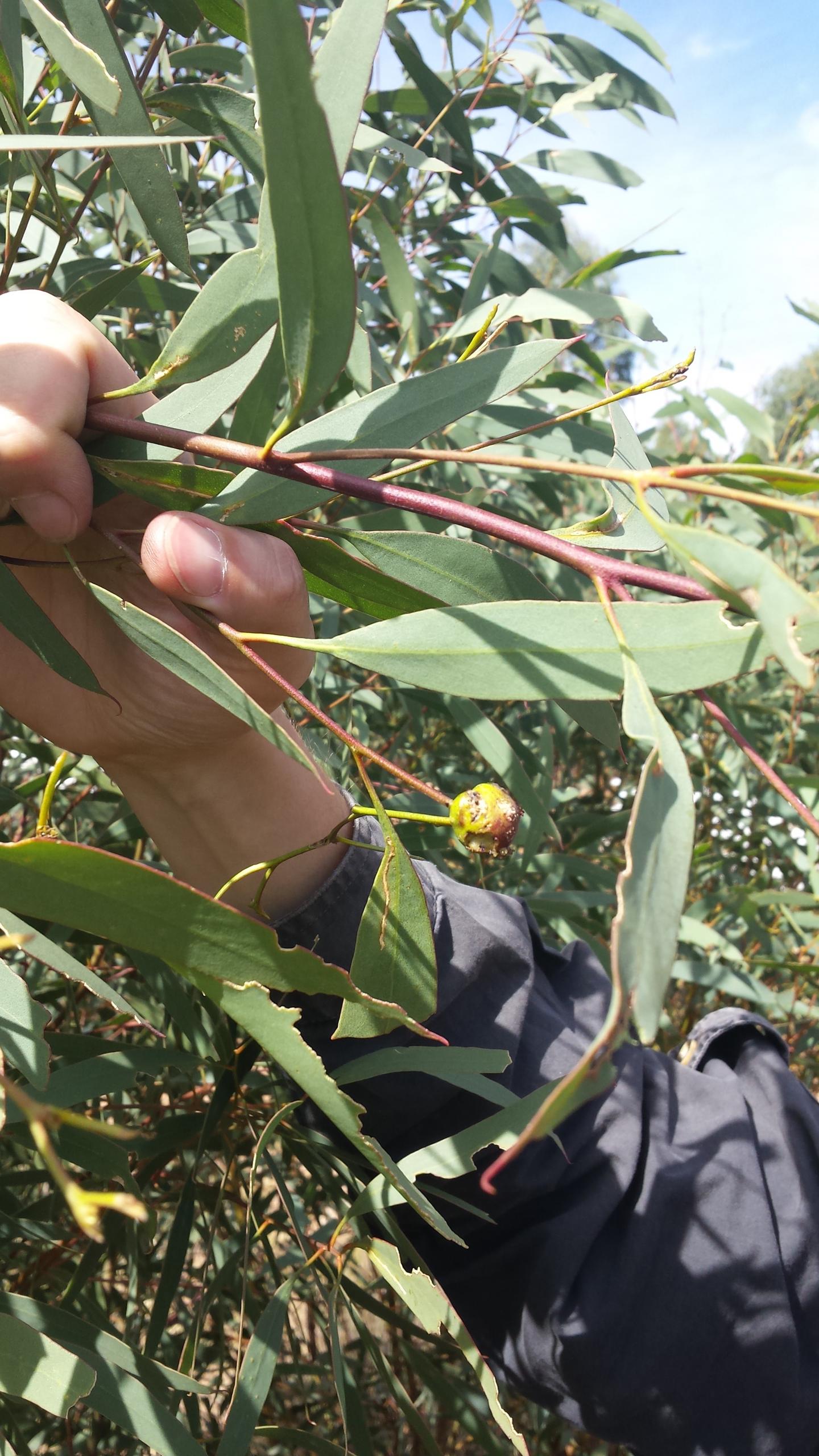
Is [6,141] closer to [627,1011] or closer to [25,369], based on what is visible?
[25,369]

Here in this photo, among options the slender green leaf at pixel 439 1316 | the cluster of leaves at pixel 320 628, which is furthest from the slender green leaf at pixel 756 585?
the slender green leaf at pixel 439 1316

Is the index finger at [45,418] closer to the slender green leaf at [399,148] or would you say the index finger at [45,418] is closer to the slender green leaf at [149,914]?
the slender green leaf at [149,914]

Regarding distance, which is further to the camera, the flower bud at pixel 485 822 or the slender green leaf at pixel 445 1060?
the slender green leaf at pixel 445 1060

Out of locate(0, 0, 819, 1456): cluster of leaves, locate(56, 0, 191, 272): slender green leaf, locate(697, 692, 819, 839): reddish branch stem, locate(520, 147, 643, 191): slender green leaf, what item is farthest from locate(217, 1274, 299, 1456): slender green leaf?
locate(520, 147, 643, 191): slender green leaf

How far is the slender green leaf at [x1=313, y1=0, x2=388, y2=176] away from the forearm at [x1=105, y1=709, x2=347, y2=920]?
41 centimetres

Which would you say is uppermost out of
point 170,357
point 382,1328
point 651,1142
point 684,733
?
point 170,357

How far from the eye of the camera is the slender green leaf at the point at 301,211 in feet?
0.89

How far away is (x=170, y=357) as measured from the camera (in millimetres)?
393

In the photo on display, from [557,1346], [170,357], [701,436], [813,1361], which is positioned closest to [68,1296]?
[557,1346]

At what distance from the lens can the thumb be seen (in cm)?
45

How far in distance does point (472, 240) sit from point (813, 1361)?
4.20ft

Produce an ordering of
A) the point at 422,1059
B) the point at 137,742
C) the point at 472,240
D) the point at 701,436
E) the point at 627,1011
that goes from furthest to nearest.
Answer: the point at 701,436, the point at 472,240, the point at 137,742, the point at 422,1059, the point at 627,1011

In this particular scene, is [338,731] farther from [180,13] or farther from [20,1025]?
[180,13]

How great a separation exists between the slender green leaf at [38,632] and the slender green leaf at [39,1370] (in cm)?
30
